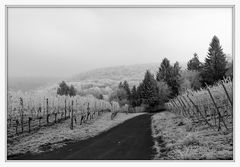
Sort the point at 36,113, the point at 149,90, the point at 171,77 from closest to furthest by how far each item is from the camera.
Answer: the point at 36,113
the point at 171,77
the point at 149,90

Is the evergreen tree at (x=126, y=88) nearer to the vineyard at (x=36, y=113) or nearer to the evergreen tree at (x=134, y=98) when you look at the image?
the evergreen tree at (x=134, y=98)

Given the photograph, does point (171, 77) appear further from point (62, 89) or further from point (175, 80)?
point (62, 89)

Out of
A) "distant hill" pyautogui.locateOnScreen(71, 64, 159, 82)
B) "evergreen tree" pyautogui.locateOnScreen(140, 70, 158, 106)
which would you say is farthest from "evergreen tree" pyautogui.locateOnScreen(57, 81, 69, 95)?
"evergreen tree" pyautogui.locateOnScreen(140, 70, 158, 106)

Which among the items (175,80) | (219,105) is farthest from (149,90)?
(219,105)

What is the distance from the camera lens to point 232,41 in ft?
22.4

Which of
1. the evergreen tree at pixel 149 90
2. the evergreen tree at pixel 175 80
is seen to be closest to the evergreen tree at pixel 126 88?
the evergreen tree at pixel 149 90

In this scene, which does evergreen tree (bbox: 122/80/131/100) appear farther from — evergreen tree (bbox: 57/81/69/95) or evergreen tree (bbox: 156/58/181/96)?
evergreen tree (bbox: 156/58/181/96)

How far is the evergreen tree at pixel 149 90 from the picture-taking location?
40.7 metres

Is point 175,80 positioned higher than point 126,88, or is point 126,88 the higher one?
point 175,80

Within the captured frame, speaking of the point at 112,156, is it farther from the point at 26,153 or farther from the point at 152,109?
the point at 152,109

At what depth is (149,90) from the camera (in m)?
42.1

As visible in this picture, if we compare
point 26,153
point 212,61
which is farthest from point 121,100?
point 26,153

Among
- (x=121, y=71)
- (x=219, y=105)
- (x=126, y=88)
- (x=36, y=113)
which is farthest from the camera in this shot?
(x=126, y=88)
